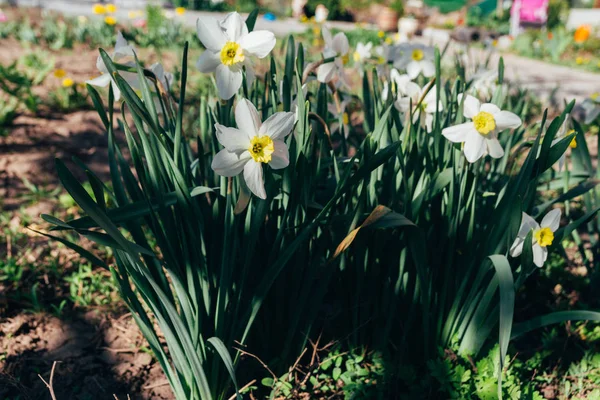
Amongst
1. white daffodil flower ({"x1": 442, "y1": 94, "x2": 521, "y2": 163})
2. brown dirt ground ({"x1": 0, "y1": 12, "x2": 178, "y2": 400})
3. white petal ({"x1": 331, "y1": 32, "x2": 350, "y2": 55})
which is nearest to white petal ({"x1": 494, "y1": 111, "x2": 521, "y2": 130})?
white daffodil flower ({"x1": 442, "y1": 94, "x2": 521, "y2": 163})

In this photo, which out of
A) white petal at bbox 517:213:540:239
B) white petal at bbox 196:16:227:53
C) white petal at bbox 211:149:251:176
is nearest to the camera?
white petal at bbox 211:149:251:176

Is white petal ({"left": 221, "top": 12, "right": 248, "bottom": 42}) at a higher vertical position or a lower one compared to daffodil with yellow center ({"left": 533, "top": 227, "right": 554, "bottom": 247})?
higher

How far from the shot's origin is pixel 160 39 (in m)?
5.43

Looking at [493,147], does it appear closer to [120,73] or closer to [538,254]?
[538,254]

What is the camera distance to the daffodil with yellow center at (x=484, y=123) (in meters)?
1.10

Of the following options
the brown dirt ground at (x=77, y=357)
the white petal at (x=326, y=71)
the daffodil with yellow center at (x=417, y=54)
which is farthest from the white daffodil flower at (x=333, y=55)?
the brown dirt ground at (x=77, y=357)

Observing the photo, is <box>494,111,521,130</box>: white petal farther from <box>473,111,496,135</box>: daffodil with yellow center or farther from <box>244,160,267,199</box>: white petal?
<box>244,160,267,199</box>: white petal

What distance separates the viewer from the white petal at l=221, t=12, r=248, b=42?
1058mm

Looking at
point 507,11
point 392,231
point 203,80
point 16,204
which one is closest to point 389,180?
point 392,231

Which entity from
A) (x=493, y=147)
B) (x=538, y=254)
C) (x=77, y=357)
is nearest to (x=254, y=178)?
(x=493, y=147)

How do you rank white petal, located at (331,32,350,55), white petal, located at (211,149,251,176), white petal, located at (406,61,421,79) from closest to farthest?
white petal, located at (211,149,251,176) < white petal, located at (331,32,350,55) < white petal, located at (406,61,421,79)

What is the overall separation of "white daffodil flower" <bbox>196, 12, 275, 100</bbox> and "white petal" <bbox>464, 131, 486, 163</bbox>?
51cm

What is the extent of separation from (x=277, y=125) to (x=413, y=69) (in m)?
0.98

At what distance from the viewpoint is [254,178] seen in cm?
93
